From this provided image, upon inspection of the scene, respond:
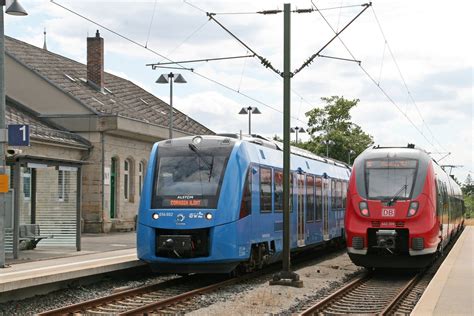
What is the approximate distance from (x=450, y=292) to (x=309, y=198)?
30.1 ft

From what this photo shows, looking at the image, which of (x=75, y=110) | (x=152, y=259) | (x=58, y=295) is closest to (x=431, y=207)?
(x=152, y=259)

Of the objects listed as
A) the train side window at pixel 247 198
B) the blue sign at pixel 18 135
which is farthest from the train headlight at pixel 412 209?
the blue sign at pixel 18 135

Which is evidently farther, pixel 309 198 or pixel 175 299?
pixel 309 198

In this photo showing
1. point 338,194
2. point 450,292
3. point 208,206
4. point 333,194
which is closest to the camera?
point 450,292

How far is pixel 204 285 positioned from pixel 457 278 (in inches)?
199

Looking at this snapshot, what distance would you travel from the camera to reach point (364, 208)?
18.0 m

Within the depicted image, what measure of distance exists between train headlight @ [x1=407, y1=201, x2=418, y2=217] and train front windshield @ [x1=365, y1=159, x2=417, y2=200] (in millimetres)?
213

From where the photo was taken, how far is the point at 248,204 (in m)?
16.5

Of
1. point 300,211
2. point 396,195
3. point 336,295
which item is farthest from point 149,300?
point 300,211

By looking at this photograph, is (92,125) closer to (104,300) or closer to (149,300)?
(149,300)

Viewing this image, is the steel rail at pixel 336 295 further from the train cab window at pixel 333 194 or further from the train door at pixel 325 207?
the train cab window at pixel 333 194

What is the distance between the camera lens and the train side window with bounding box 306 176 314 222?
22.4 metres

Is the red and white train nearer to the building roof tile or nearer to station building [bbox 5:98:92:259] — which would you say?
station building [bbox 5:98:92:259]

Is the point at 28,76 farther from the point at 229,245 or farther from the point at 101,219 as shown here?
the point at 229,245
